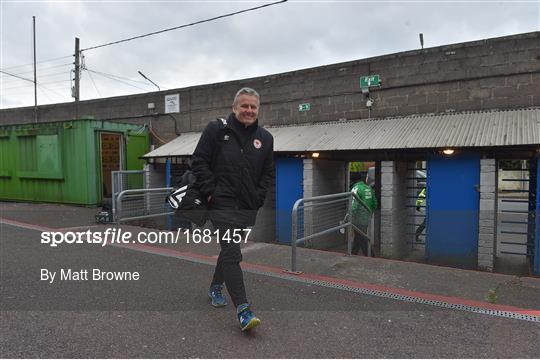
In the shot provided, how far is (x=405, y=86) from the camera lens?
8750 mm

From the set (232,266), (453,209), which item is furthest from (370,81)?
(232,266)

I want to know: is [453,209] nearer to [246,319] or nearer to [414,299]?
[414,299]

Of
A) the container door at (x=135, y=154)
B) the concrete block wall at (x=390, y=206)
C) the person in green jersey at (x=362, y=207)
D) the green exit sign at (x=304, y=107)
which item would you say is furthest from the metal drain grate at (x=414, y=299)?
the container door at (x=135, y=154)

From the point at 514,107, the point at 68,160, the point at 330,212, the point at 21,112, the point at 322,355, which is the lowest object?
the point at 322,355

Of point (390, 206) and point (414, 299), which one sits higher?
point (390, 206)

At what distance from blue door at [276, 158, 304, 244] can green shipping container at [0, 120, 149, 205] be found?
5641 millimetres

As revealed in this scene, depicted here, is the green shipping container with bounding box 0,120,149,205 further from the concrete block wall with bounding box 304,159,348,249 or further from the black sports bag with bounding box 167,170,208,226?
the black sports bag with bounding box 167,170,208,226

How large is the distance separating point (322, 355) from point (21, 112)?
18.4 metres

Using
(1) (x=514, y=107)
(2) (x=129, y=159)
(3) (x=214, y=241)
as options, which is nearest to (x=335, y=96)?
(1) (x=514, y=107)

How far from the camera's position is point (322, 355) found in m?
2.75

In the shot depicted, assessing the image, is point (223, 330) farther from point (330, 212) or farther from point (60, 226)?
point (60, 226)

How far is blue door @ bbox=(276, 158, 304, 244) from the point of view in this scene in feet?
29.8

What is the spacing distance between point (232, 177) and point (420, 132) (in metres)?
5.75

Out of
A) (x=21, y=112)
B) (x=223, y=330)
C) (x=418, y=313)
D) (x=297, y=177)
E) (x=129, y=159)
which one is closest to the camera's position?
(x=223, y=330)
